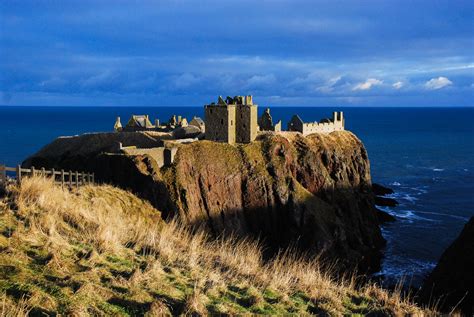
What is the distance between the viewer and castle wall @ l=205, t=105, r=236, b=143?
65.9 m

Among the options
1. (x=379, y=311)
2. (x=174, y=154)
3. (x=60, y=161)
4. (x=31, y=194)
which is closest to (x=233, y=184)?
(x=174, y=154)

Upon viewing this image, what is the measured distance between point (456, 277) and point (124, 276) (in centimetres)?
2822

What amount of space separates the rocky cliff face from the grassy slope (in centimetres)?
3075

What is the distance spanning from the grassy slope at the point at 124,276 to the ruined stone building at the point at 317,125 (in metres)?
62.5

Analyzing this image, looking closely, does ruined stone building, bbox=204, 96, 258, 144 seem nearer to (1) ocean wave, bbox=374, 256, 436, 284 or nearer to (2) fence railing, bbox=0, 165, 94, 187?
(1) ocean wave, bbox=374, 256, 436, 284

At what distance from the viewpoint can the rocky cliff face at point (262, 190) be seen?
5078 centimetres

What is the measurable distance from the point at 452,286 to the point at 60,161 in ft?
148

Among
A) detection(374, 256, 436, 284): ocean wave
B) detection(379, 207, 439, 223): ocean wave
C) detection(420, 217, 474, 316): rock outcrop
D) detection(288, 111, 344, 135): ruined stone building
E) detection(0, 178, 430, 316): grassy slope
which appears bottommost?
detection(374, 256, 436, 284): ocean wave

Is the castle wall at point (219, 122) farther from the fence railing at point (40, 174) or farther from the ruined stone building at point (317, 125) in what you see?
the fence railing at point (40, 174)

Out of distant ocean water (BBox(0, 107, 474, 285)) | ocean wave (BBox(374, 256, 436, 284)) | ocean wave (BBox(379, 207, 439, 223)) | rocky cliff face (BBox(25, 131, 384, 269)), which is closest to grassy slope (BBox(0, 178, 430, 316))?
distant ocean water (BBox(0, 107, 474, 285))

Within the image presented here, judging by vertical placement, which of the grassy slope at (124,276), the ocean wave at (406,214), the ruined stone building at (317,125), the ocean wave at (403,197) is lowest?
the ocean wave at (406,214)

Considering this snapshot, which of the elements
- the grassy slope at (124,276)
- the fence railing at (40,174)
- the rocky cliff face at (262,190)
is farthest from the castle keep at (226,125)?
the grassy slope at (124,276)

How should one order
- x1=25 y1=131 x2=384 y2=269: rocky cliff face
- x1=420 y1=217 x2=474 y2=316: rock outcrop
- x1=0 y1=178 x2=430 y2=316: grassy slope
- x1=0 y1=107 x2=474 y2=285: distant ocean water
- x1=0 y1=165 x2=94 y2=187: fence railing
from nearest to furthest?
x1=0 y1=178 x2=430 y2=316: grassy slope < x1=0 y1=165 x2=94 y2=187: fence railing < x1=420 y1=217 x2=474 y2=316: rock outcrop < x1=25 y1=131 x2=384 y2=269: rocky cliff face < x1=0 y1=107 x2=474 y2=285: distant ocean water

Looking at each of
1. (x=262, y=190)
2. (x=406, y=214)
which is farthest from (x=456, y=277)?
(x=406, y=214)
